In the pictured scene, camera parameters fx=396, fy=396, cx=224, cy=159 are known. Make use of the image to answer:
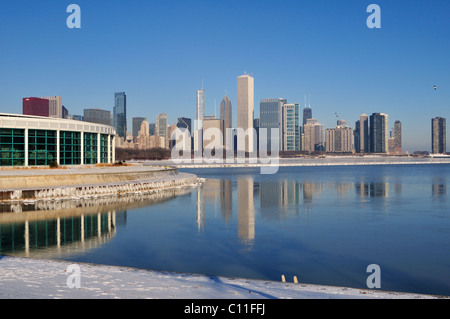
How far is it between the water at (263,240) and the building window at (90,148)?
22883 mm

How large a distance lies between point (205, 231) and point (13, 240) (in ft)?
41.0

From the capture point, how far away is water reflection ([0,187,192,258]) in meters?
23.1

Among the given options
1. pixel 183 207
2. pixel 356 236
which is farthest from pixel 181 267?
pixel 183 207

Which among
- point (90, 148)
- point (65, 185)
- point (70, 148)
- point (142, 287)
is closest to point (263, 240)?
point (142, 287)

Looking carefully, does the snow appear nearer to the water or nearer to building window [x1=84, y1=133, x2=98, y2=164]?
the water

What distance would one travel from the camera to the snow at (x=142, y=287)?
1205cm

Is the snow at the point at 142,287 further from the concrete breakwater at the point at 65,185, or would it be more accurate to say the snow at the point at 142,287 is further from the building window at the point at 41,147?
the building window at the point at 41,147

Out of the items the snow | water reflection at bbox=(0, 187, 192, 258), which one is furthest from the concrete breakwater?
the snow

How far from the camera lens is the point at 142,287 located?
507 inches

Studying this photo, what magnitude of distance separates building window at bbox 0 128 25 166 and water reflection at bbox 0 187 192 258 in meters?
13.8

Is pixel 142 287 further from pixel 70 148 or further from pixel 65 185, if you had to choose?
pixel 70 148

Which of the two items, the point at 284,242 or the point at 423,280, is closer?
the point at 423,280

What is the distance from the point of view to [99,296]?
11797mm
